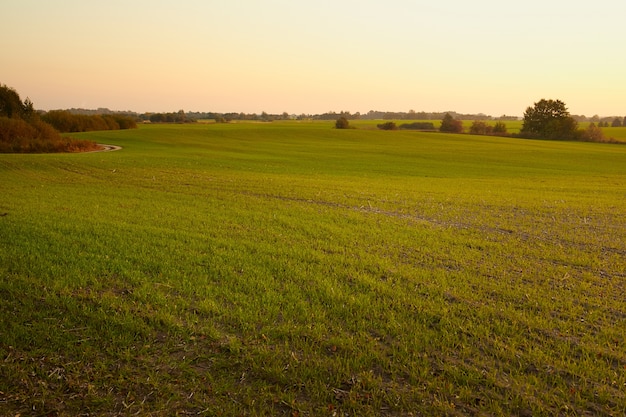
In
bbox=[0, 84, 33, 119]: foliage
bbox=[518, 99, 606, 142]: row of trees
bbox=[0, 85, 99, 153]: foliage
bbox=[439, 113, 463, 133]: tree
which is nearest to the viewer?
bbox=[0, 85, 99, 153]: foliage

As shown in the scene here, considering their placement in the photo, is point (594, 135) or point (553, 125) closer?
point (594, 135)

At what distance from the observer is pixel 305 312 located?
5.96 m

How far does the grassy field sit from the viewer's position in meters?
4.26

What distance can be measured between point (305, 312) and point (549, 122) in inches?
3825

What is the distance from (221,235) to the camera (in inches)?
399

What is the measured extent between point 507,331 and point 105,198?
46.8ft

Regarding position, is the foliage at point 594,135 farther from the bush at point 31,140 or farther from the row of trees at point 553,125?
the bush at point 31,140

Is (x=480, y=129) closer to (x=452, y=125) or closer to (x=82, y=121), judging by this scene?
(x=452, y=125)

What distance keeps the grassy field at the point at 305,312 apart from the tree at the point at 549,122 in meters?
84.3

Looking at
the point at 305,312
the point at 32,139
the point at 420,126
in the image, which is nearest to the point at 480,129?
the point at 420,126

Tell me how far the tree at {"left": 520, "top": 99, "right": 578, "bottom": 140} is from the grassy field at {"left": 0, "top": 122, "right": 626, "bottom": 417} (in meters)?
84.3

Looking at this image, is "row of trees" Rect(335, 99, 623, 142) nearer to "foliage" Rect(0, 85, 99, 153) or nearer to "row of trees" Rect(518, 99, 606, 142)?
"row of trees" Rect(518, 99, 606, 142)

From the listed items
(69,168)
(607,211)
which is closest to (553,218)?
(607,211)

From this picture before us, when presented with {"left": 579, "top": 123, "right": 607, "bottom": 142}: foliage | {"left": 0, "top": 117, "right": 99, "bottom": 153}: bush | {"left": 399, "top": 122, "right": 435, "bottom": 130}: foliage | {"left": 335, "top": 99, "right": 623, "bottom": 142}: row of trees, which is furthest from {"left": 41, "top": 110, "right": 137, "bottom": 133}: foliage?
{"left": 579, "top": 123, "right": 607, "bottom": 142}: foliage
